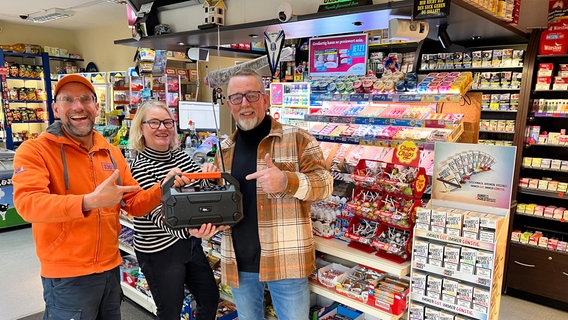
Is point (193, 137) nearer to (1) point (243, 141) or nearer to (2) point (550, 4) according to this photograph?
(1) point (243, 141)

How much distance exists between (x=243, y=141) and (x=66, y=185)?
2.78 feet

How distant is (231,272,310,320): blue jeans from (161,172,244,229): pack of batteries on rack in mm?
474


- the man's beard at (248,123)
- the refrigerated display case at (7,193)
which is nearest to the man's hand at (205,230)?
the man's beard at (248,123)

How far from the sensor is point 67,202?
59.4 inches

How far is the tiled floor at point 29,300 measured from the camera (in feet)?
11.6

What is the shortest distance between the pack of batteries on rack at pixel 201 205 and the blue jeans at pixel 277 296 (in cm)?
47

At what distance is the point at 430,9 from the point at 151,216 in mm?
1883

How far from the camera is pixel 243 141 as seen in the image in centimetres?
199

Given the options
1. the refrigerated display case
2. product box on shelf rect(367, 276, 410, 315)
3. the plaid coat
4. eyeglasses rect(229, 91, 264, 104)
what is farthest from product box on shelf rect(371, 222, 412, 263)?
the refrigerated display case

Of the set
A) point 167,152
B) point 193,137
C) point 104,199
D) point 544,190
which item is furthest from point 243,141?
point 544,190

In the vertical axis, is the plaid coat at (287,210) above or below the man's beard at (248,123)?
below

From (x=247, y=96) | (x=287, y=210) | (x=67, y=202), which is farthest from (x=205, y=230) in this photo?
(x=247, y=96)

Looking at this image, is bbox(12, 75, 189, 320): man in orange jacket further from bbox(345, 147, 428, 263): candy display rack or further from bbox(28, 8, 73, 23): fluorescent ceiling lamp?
bbox(28, 8, 73, 23): fluorescent ceiling lamp

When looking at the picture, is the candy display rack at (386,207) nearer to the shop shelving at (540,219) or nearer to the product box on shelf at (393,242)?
the product box on shelf at (393,242)
